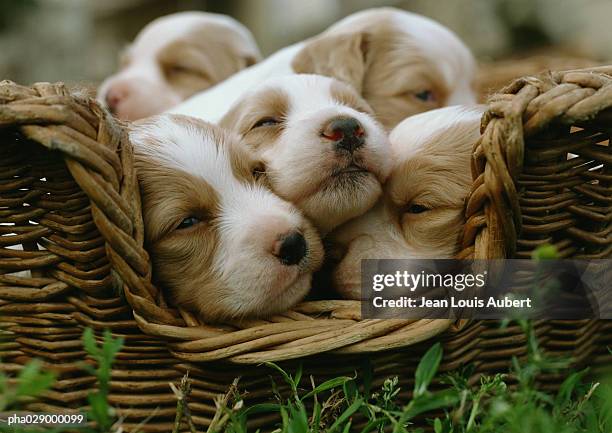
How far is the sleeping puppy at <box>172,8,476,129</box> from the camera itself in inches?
109

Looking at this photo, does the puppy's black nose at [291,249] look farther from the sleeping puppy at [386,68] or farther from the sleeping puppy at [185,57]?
the sleeping puppy at [185,57]

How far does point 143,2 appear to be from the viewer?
11164 mm

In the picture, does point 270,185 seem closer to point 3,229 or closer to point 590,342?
point 3,229

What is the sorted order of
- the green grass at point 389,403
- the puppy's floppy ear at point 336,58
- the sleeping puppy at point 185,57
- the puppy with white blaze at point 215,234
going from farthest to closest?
the sleeping puppy at point 185,57 < the puppy's floppy ear at point 336,58 < the puppy with white blaze at point 215,234 < the green grass at point 389,403

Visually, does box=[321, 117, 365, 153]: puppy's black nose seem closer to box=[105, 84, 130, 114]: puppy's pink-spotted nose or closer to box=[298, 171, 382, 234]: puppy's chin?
box=[298, 171, 382, 234]: puppy's chin

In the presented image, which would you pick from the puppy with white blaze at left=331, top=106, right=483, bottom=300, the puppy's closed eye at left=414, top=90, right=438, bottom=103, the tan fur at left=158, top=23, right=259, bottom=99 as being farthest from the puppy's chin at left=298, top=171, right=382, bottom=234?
the tan fur at left=158, top=23, right=259, bottom=99

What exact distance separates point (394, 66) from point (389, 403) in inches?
60.9

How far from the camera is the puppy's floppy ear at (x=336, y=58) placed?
2.76 meters

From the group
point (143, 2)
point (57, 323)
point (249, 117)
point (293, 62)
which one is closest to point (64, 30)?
point (143, 2)

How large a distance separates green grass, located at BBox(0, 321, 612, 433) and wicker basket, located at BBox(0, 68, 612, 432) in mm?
48

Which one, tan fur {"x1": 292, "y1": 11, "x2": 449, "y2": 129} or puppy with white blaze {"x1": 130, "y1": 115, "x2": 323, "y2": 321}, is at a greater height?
tan fur {"x1": 292, "y1": 11, "x2": 449, "y2": 129}

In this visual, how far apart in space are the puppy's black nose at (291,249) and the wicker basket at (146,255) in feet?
0.44

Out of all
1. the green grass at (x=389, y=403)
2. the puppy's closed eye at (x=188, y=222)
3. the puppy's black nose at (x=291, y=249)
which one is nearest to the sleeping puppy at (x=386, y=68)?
the puppy's closed eye at (x=188, y=222)

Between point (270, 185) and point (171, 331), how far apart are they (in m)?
0.57
